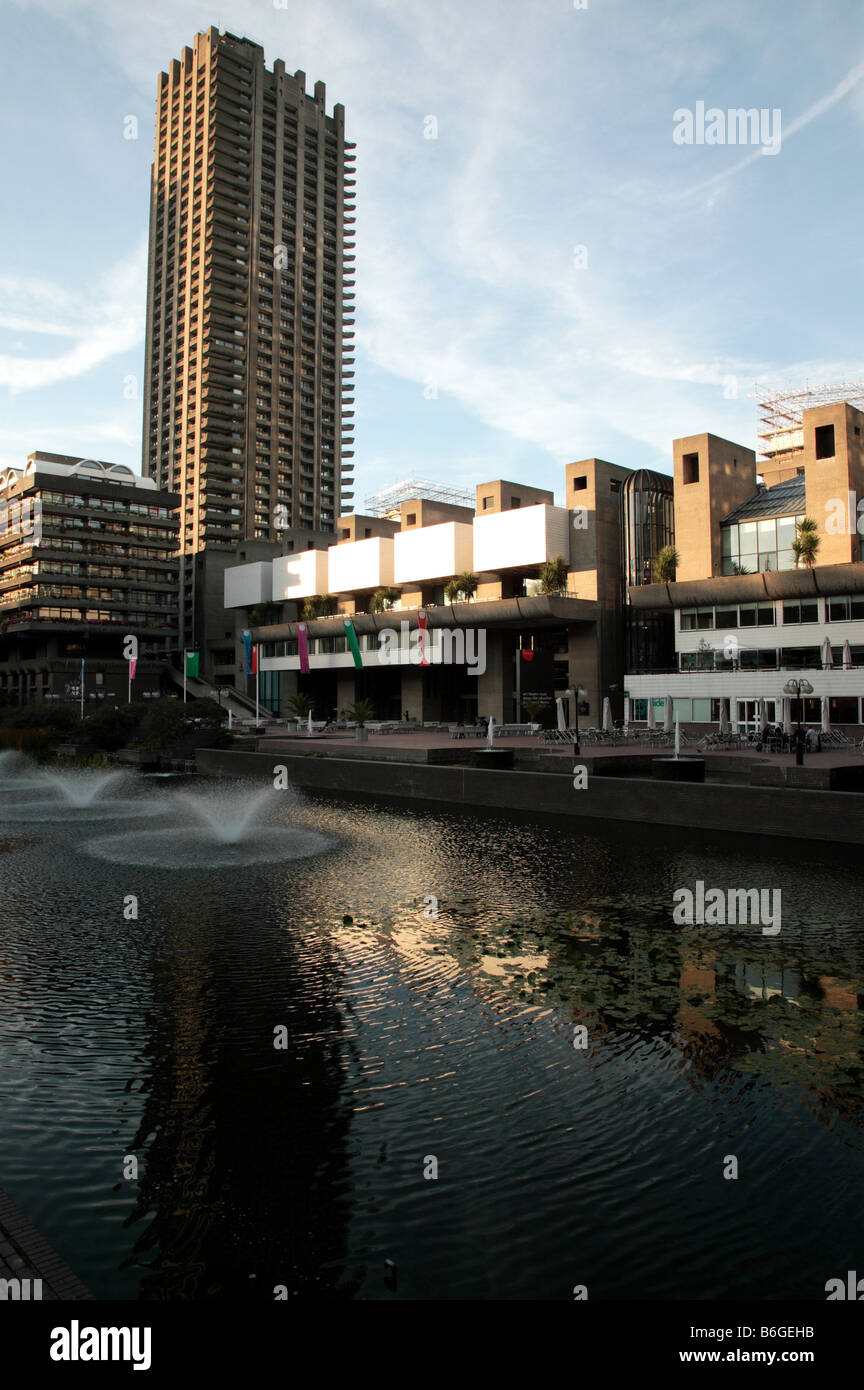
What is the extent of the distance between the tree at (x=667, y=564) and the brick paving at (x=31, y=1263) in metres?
51.2

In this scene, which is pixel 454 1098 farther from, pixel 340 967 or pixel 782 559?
pixel 782 559

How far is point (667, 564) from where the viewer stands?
53.0 metres

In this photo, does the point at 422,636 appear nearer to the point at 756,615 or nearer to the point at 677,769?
the point at 756,615

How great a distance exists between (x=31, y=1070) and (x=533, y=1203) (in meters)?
4.91

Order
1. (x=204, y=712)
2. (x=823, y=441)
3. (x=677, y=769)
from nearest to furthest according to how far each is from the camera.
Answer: (x=677, y=769), (x=823, y=441), (x=204, y=712)

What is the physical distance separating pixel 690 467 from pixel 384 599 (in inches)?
1079

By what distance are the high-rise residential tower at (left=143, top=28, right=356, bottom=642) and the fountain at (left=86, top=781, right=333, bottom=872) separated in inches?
4169

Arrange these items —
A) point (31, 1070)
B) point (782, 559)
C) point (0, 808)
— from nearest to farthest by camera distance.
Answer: point (31, 1070) → point (0, 808) → point (782, 559)

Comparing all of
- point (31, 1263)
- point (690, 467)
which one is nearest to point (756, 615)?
point (690, 467)

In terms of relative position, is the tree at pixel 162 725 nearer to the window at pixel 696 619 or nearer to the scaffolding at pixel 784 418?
the window at pixel 696 619

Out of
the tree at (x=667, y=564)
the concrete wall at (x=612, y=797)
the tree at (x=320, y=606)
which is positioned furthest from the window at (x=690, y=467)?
the tree at (x=320, y=606)

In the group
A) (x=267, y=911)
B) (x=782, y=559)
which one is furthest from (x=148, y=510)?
(x=267, y=911)

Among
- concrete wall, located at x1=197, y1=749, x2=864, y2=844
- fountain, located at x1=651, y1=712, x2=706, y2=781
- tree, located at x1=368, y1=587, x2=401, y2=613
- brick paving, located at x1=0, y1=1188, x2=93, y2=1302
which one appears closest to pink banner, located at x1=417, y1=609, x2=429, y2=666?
tree, located at x1=368, y1=587, x2=401, y2=613

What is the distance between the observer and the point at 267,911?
47.1ft
